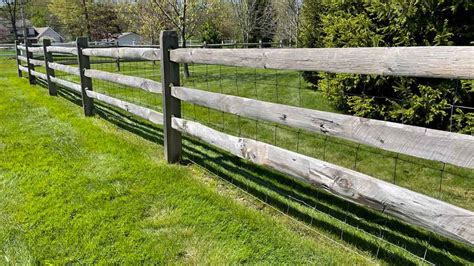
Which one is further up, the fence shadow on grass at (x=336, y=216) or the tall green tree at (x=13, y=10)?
the tall green tree at (x=13, y=10)

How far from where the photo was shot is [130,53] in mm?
4430

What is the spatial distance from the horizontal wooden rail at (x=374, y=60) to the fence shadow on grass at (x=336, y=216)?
128 centimetres

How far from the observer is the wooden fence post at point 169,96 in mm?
3611

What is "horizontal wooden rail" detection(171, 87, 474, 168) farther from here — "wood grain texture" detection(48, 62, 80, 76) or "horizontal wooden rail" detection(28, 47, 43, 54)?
"horizontal wooden rail" detection(28, 47, 43, 54)

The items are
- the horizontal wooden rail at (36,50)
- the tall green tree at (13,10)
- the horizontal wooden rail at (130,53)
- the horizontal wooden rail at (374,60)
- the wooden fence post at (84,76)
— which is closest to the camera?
the horizontal wooden rail at (374,60)

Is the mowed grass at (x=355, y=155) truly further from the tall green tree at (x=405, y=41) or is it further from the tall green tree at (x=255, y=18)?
the tall green tree at (x=255, y=18)

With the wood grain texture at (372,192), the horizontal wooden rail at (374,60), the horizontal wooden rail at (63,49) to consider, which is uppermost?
the horizontal wooden rail at (63,49)

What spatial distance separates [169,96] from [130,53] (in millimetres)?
1158

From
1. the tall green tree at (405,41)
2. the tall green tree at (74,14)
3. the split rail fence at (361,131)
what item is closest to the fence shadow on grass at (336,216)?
the split rail fence at (361,131)

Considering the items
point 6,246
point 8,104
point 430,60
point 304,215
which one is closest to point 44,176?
point 6,246

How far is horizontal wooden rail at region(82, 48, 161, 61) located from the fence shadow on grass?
1266mm

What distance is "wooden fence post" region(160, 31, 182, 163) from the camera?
3611 mm

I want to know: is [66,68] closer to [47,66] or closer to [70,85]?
[70,85]

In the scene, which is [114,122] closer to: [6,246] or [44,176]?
[44,176]
